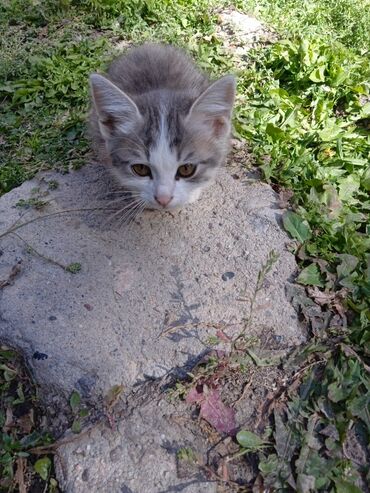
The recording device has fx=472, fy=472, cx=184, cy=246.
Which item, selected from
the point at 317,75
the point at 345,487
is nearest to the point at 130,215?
the point at 345,487

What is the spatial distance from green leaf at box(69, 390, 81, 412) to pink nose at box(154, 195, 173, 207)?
97 cm

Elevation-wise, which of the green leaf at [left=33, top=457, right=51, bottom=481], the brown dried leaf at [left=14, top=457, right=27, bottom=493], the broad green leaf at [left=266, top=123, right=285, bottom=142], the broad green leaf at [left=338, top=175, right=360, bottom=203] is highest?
the broad green leaf at [left=266, top=123, right=285, bottom=142]

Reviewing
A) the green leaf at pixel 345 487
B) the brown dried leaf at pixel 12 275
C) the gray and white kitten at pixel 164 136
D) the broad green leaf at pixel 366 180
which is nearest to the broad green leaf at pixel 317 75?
the broad green leaf at pixel 366 180

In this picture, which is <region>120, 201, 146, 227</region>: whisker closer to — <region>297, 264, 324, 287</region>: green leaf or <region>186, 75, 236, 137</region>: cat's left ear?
<region>186, 75, 236, 137</region>: cat's left ear

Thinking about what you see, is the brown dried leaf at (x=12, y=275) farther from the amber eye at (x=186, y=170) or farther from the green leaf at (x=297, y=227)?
the green leaf at (x=297, y=227)

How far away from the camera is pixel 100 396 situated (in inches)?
79.7

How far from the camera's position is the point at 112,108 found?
2.37 metres

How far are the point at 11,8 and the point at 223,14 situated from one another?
205 cm

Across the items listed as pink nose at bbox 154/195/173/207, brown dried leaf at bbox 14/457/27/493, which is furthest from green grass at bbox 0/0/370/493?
brown dried leaf at bbox 14/457/27/493

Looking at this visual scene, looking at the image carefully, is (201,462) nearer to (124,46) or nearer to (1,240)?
(1,240)

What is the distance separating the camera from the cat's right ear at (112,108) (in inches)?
89.5

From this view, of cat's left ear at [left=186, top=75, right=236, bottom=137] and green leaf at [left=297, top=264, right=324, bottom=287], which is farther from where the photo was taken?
green leaf at [left=297, top=264, right=324, bottom=287]

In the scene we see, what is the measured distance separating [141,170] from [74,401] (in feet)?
3.75

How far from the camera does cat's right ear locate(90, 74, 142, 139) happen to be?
2273mm
